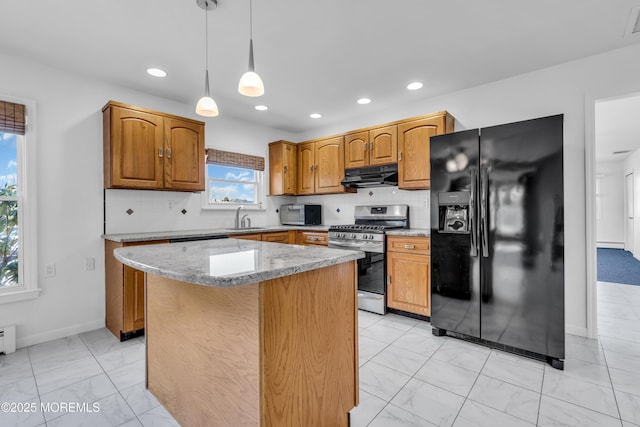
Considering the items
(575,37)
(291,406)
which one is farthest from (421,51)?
(291,406)

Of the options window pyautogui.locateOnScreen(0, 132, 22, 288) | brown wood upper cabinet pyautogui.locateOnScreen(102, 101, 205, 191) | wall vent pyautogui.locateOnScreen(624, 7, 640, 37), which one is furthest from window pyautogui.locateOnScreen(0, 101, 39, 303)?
wall vent pyautogui.locateOnScreen(624, 7, 640, 37)

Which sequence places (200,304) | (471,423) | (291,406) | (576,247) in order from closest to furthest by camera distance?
(291,406)
(200,304)
(471,423)
(576,247)

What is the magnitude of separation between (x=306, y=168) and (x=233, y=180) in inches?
41.9

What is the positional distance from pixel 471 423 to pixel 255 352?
1294 millimetres

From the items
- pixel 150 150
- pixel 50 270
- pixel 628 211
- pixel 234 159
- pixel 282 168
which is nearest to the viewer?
pixel 50 270

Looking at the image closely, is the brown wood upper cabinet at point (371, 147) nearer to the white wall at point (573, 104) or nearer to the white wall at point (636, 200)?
the white wall at point (573, 104)

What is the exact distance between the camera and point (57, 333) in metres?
2.77

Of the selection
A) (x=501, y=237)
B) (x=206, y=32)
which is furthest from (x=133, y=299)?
(x=501, y=237)

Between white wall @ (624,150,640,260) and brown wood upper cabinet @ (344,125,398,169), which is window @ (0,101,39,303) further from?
white wall @ (624,150,640,260)

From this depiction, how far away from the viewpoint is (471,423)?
5.34ft

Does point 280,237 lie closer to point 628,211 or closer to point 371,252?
point 371,252

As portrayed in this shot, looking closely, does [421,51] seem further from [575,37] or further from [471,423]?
[471,423]

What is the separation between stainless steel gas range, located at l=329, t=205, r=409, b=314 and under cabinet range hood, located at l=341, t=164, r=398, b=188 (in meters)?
0.41

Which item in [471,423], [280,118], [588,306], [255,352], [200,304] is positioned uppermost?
[280,118]
